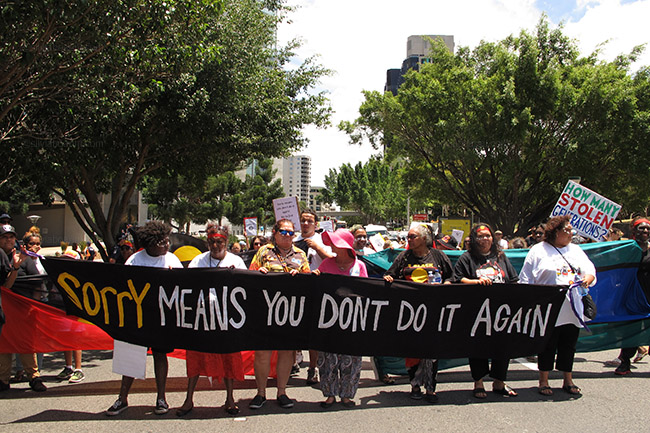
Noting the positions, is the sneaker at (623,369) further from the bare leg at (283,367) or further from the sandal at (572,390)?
the bare leg at (283,367)

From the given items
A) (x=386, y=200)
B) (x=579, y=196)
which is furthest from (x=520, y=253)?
(x=386, y=200)

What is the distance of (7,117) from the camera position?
30.6 feet

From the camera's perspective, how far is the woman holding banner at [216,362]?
16.8 ft

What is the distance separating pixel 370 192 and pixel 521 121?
6774 centimetres

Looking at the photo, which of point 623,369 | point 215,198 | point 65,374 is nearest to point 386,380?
point 623,369

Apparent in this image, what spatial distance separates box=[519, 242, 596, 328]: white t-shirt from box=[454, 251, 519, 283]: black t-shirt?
1.03 feet

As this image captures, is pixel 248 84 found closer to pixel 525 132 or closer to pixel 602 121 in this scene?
pixel 525 132

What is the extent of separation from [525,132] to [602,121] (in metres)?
3.71

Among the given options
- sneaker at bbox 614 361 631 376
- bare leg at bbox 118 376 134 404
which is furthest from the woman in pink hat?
sneaker at bbox 614 361 631 376

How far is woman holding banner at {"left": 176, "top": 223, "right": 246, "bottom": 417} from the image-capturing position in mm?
5129

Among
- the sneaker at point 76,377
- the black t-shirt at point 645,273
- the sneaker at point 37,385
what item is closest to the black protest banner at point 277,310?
the sneaker at point 37,385

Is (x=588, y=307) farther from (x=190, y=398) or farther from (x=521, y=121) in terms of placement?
(x=521, y=121)

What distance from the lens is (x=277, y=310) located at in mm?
5277

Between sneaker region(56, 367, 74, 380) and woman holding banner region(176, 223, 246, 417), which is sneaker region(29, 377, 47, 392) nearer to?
sneaker region(56, 367, 74, 380)
